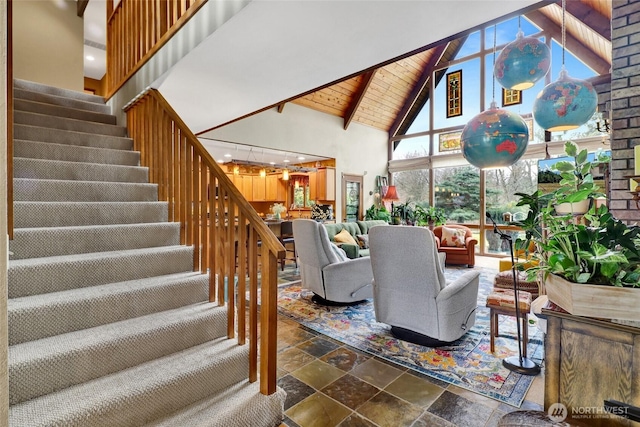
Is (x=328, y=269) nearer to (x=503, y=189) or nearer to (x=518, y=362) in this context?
(x=518, y=362)

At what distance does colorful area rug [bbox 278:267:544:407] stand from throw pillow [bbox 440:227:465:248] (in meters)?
2.65

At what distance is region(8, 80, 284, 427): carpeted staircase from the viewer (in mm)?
1477

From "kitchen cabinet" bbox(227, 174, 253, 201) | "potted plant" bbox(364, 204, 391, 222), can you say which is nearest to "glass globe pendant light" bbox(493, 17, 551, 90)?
"potted plant" bbox(364, 204, 391, 222)

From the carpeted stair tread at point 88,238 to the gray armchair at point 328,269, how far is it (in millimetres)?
1548

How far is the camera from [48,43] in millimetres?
4992

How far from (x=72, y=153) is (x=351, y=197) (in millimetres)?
6613

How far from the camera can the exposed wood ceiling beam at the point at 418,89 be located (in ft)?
27.3

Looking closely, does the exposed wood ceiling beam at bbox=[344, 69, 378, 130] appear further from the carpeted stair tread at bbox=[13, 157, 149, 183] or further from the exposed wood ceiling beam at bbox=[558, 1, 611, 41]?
the carpeted stair tread at bbox=[13, 157, 149, 183]

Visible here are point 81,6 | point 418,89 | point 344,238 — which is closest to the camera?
point 81,6

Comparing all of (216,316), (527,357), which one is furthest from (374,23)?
(527,357)

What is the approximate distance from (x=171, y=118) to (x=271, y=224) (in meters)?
3.55

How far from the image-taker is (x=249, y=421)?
5.56 feet

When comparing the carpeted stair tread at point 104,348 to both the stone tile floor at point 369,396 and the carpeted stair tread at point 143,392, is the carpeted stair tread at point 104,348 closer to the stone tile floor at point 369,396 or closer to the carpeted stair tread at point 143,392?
the carpeted stair tread at point 143,392

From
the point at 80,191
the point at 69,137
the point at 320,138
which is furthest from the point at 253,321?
the point at 320,138
